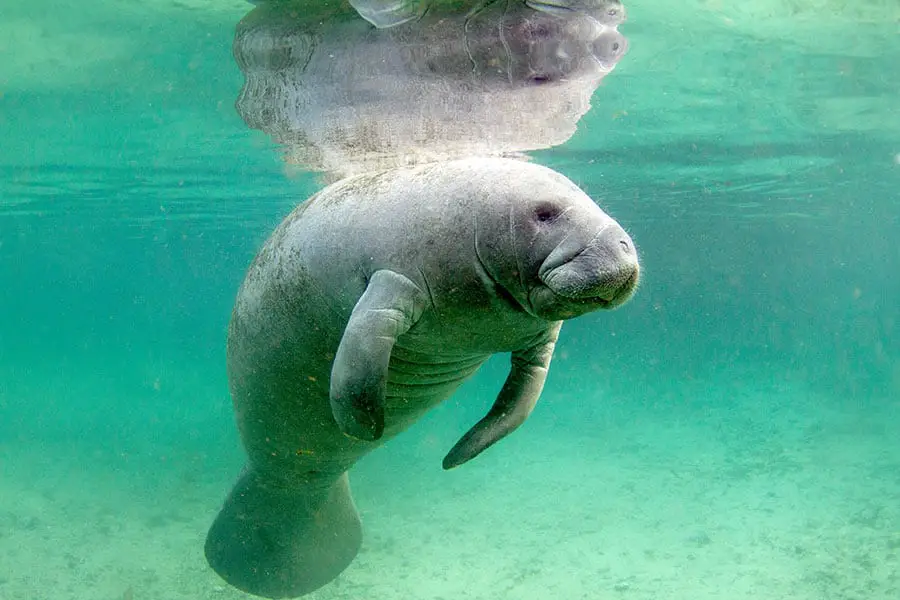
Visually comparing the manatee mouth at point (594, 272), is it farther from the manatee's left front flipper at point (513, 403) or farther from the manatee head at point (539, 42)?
the manatee head at point (539, 42)

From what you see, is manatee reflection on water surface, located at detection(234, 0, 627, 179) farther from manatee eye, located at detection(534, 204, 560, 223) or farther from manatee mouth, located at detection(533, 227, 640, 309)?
manatee mouth, located at detection(533, 227, 640, 309)

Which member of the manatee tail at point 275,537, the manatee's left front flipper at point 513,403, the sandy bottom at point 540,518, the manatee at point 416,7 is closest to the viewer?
the manatee's left front flipper at point 513,403

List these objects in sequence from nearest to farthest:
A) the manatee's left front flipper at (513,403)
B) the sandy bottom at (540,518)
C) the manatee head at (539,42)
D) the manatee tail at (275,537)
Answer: the manatee's left front flipper at (513,403)
the manatee tail at (275,537)
the manatee head at (539,42)
the sandy bottom at (540,518)

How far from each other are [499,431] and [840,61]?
10227 millimetres

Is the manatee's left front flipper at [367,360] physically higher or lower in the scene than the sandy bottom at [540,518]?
higher

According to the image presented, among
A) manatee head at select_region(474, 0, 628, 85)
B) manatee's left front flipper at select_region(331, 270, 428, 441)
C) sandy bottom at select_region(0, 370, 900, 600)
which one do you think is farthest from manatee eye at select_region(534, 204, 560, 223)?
sandy bottom at select_region(0, 370, 900, 600)

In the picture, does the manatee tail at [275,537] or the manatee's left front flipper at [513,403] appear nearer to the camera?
the manatee's left front flipper at [513,403]

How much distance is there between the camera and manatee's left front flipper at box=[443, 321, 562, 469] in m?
3.61

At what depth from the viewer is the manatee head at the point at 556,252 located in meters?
2.62

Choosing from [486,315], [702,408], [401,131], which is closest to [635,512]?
[401,131]

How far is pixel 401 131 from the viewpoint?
8.02m

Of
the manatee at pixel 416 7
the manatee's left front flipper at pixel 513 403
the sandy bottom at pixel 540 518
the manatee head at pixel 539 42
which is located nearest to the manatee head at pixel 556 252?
the manatee's left front flipper at pixel 513 403

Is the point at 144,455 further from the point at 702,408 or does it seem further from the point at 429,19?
the point at 702,408

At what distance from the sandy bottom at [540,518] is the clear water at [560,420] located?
0.05 metres
